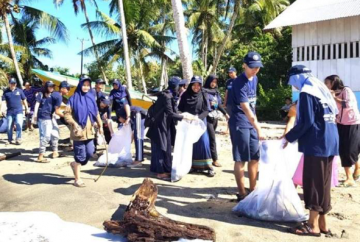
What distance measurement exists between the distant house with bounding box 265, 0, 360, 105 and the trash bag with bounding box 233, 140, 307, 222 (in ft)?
38.5

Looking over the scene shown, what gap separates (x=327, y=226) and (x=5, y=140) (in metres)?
9.30

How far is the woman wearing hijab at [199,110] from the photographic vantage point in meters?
5.99

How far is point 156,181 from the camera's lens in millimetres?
5832

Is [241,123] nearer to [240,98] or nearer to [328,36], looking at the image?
[240,98]

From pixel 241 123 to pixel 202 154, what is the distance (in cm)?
179

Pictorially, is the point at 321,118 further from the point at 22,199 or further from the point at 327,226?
the point at 22,199

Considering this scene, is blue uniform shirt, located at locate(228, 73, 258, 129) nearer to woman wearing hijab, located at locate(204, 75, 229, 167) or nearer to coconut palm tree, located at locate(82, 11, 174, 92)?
woman wearing hijab, located at locate(204, 75, 229, 167)

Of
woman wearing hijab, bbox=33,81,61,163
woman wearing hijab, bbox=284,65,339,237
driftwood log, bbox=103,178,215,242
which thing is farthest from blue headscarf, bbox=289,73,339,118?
woman wearing hijab, bbox=33,81,61,163

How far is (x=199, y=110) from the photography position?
19.8 ft

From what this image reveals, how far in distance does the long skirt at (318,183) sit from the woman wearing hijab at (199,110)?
260cm

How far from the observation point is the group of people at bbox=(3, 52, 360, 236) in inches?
139

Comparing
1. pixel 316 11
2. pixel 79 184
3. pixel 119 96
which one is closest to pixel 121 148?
pixel 119 96

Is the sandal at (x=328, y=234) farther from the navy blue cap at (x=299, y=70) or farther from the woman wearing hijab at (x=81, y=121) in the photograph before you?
the woman wearing hijab at (x=81, y=121)

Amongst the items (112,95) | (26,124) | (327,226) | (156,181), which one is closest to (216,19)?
(26,124)
